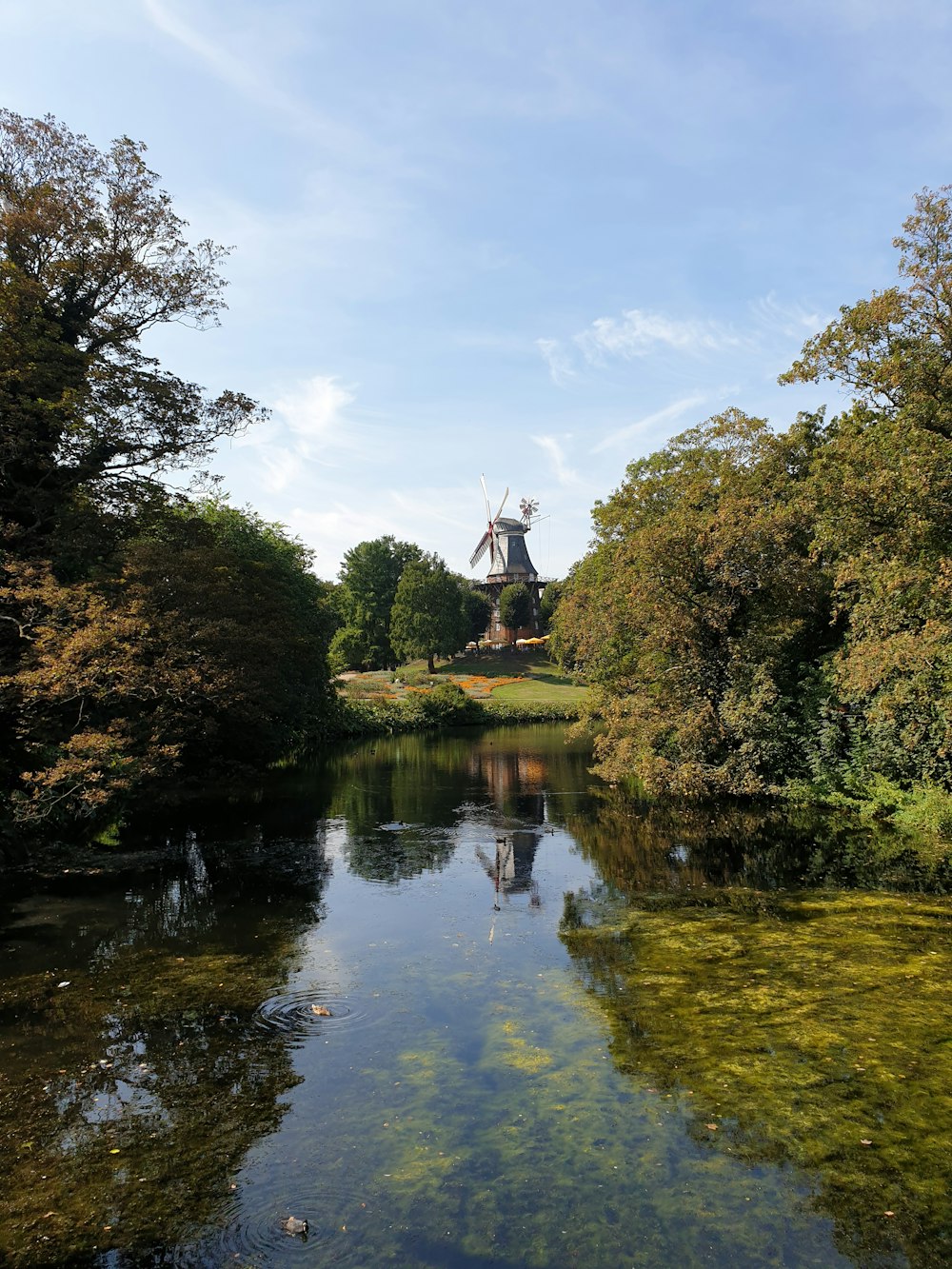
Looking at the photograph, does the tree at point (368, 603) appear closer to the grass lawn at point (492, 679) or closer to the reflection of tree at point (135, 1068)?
the grass lawn at point (492, 679)

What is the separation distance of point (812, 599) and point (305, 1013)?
20.1 m

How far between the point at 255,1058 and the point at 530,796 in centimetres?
2009

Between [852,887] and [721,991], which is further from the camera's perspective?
[852,887]

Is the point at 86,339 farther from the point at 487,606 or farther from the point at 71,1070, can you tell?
the point at 487,606

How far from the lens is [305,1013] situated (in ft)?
Result: 33.2

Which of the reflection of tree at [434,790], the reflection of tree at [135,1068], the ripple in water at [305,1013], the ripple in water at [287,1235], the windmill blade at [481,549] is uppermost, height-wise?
the windmill blade at [481,549]

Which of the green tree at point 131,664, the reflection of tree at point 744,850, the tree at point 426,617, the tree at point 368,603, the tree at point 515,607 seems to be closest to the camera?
the reflection of tree at point 744,850

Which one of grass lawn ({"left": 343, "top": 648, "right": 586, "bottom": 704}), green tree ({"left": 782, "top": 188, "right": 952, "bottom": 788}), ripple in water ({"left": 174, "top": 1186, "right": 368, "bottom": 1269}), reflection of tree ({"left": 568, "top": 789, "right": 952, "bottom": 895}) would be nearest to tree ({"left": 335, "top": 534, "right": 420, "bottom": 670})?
grass lawn ({"left": 343, "top": 648, "right": 586, "bottom": 704})

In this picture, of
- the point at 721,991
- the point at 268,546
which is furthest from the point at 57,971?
the point at 268,546

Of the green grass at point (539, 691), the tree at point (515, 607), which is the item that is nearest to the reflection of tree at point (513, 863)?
the green grass at point (539, 691)

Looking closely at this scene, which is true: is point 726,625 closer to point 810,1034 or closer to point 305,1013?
point 810,1034

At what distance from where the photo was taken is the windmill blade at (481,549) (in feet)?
352

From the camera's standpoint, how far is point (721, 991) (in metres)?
10.4

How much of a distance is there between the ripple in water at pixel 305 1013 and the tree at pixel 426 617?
6703 centimetres
